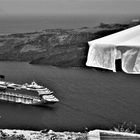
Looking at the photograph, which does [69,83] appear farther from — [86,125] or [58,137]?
[58,137]

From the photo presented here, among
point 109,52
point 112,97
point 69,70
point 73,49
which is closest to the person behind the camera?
point 109,52

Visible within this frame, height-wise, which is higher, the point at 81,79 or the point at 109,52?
the point at 109,52

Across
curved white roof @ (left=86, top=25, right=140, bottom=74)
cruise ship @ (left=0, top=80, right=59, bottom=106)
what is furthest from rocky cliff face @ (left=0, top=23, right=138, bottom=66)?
curved white roof @ (left=86, top=25, right=140, bottom=74)

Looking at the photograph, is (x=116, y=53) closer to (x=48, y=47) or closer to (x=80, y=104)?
(x=80, y=104)

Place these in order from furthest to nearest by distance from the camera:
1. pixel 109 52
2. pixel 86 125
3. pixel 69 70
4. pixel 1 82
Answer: pixel 69 70
pixel 1 82
pixel 86 125
pixel 109 52

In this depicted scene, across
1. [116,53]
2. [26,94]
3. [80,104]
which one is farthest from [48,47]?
[116,53]

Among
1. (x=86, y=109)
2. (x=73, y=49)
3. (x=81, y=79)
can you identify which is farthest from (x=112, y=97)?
(x=73, y=49)

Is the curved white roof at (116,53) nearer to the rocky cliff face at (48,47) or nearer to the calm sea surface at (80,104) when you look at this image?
the calm sea surface at (80,104)

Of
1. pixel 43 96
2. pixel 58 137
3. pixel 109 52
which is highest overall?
pixel 109 52
